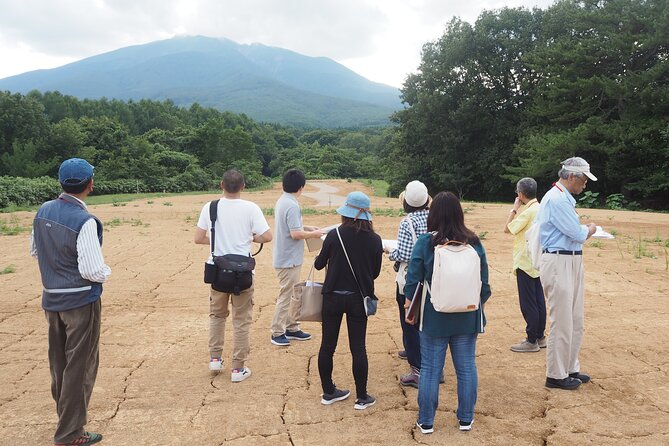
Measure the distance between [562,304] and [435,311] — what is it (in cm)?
119

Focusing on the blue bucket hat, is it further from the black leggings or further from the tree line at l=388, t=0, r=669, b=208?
the tree line at l=388, t=0, r=669, b=208

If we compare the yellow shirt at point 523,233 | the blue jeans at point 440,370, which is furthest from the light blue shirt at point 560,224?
the blue jeans at point 440,370

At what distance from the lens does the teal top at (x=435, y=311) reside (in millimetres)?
2814

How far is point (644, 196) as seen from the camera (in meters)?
22.4

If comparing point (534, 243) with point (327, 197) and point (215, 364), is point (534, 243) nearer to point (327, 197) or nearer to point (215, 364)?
point (215, 364)

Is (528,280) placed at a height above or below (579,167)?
below

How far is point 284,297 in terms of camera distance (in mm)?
4473

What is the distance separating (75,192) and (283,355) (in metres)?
2.31

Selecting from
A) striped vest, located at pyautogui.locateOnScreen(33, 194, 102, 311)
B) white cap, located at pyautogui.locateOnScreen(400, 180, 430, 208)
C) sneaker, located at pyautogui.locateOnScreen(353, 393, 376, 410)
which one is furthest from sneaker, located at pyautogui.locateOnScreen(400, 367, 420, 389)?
striped vest, located at pyautogui.locateOnScreen(33, 194, 102, 311)

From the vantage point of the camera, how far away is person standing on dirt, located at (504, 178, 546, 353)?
13.9 feet

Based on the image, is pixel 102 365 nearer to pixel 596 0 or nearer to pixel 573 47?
pixel 573 47

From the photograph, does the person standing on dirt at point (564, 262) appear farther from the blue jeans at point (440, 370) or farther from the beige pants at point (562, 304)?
the blue jeans at point (440, 370)

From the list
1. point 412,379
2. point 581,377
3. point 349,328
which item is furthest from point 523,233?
point 349,328

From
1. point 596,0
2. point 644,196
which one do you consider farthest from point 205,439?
point 596,0
